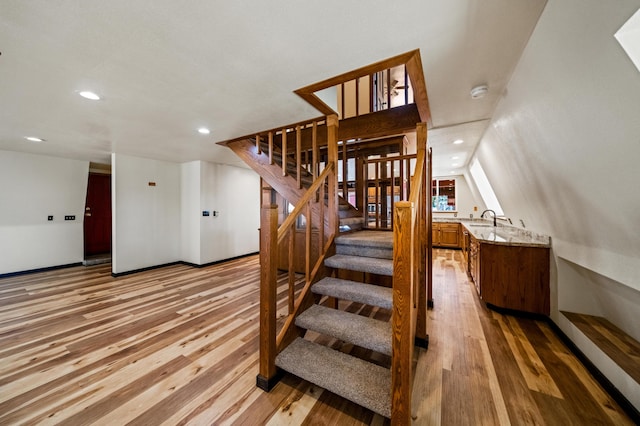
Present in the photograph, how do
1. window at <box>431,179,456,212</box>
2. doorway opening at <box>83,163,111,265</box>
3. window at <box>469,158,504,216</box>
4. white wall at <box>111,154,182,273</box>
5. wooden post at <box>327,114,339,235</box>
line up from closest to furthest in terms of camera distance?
wooden post at <box>327,114,339,235</box> → white wall at <box>111,154,182,273</box> → window at <box>469,158,504,216</box> → doorway opening at <box>83,163,111,265</box> → window at <box>431,179,456,212</box>

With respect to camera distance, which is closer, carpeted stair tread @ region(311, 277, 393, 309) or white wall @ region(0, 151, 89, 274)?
carpeted stair tread @ region(311, 277, 393, 309)

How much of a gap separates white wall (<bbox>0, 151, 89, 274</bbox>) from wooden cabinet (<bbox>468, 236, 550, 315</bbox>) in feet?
25.0

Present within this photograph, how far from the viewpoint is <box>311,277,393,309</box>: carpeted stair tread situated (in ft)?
5.89

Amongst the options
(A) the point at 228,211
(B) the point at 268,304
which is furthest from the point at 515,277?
(A) the point at 228,211

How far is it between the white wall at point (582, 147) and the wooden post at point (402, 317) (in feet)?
3.38

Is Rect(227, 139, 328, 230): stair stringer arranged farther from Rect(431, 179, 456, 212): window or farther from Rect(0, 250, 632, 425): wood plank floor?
Rect(431, 179, 456, 212): window

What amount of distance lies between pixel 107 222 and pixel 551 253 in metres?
8.85

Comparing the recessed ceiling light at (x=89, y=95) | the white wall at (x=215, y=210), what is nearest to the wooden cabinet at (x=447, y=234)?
the white wall at (x=215, y=210)

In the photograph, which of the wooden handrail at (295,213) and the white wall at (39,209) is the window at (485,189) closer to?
the wooden handrail at (295,213)

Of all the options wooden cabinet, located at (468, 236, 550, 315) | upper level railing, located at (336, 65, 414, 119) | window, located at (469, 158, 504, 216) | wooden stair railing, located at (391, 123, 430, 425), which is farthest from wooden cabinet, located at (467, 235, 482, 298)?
upper level railing, located at (336, 65, 414, 119)

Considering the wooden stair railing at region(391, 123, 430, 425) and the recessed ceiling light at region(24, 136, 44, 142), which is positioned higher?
the recessed ceiling light at region(24, 136, 44, 142)

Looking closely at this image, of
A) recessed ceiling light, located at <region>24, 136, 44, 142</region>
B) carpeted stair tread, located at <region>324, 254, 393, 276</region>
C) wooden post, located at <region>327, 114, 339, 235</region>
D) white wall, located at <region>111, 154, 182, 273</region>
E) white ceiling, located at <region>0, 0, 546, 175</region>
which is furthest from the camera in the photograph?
white wall, located at <region>111, 154, 182, 273</region>

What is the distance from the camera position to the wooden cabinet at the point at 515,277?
2588 millimetres

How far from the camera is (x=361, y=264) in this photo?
83.6 inches
